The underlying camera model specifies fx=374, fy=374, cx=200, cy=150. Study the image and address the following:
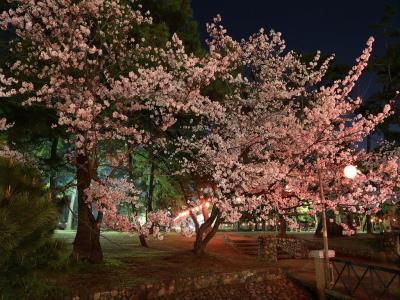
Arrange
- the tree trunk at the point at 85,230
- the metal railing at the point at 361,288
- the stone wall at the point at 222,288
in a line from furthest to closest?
the tree trunk at the point at 85,230 < the metal railing at the point at 361,288 < the stone wall at the point at 222,288

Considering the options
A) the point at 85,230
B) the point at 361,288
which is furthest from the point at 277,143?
the point at 85,230

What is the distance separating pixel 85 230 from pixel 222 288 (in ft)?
17.8

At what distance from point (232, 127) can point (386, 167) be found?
713cm

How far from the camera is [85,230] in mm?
13828

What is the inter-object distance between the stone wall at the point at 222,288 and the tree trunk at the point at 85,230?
2516mm

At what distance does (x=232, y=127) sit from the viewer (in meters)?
15.3

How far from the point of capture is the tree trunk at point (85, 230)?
1202cm

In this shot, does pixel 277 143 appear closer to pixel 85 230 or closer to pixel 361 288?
pixel 361 288

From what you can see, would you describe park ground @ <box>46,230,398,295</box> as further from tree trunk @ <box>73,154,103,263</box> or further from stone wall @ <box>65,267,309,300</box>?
tree trunk @ <box>73,154,103,263</box>

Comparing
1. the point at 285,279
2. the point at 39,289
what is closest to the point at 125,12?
the point at 39,289

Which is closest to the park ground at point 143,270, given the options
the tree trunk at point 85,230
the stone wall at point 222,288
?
the stone wall at point 222,288

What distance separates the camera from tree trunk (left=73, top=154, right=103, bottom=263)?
1202 cm

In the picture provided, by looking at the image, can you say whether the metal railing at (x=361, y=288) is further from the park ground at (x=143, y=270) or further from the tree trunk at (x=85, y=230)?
the tree trunk at (x=85, y=230)

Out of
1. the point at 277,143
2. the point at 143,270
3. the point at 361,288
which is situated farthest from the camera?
the point at 277,143
